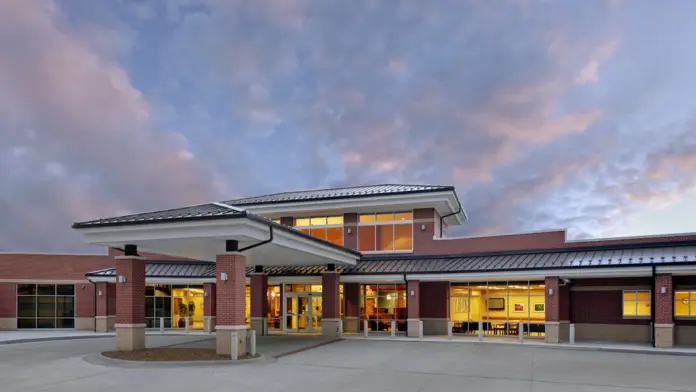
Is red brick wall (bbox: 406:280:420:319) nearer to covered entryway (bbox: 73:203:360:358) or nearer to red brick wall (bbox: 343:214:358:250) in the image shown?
red brick wall (bbox: 343:214:358:250)

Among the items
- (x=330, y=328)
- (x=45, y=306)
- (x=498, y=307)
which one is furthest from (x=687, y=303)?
(x=45, y=306)

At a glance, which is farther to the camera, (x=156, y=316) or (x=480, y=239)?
(x=156, y=316)

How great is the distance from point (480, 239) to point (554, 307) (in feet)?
18.3

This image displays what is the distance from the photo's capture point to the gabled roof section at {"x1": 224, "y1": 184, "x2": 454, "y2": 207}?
29297mm

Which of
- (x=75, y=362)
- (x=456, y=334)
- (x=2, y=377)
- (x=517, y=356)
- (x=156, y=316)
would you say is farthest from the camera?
(x=156, y=316)

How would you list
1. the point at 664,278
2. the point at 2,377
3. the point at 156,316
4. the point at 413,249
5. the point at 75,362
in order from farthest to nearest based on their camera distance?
the point at 156,316 < the point at 413,249 < the point at 664,278 < the point at 75,362 < the point at 2,377

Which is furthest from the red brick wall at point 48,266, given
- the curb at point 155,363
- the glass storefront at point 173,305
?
the curb at point 155,363

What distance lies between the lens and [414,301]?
26.9 metres

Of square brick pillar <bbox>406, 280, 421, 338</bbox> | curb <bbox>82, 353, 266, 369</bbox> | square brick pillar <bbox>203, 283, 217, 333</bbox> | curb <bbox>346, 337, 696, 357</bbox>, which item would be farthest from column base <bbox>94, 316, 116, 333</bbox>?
square brick pillar <bbox>406, 280, 421, 338</bbox>

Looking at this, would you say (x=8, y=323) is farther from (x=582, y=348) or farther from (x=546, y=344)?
(x=582, y=348)

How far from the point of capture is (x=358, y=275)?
→ 28.2 m

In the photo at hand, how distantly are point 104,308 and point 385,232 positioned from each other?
1583 centimetres

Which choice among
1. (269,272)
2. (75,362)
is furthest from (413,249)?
(75,362)

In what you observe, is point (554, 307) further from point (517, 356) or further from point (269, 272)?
point (269, 272)
